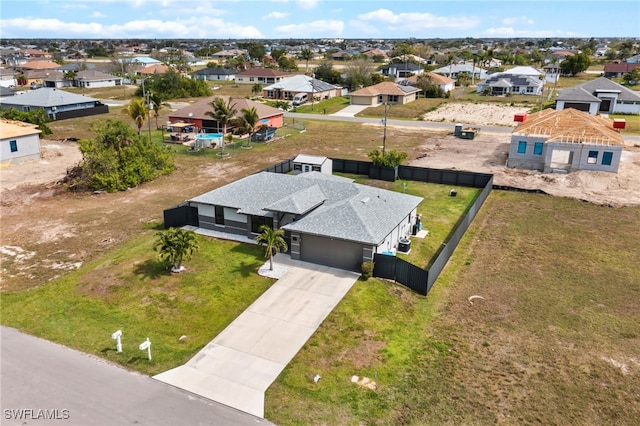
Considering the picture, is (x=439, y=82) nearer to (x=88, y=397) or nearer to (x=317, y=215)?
(x=317, y=215)

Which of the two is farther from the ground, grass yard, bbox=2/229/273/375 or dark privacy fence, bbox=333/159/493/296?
dark privacy fence, bbox=333/159/493/296

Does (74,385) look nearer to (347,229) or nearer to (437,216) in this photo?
(347,229)

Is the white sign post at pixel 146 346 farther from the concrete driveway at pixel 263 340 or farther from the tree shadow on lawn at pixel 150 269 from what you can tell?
the tree shadow on lawn at pixel 150 269

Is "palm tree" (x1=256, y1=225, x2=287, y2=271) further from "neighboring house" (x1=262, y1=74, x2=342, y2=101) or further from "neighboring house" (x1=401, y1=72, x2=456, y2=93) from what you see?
"neighboring house" (x1=401, y1=72, x2=456, y2=93)

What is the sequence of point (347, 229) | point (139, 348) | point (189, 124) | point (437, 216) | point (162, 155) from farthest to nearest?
point (189, 124) → point (162, 155) → point (437, 216) → point (347, 229) → point (139, 348)

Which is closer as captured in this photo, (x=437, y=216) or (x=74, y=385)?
(x=74, y=385)

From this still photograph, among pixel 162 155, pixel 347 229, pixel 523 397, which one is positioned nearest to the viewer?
pixel 523 397

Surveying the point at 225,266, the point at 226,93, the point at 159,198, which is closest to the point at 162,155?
the point at 159,198

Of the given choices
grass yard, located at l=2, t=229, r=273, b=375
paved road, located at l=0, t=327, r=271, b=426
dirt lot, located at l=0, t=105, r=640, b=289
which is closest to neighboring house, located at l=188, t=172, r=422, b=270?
grass yard, located at l=2, t=229, r=273, b=375
